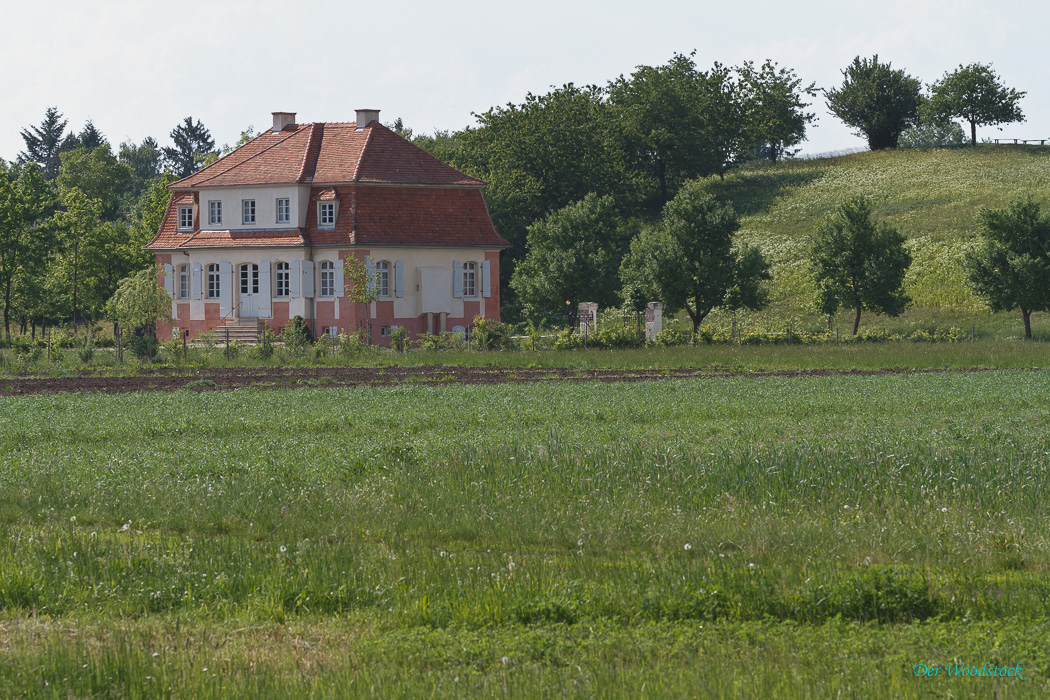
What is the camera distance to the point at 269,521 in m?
12.0

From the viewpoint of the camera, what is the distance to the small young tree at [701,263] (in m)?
56.6

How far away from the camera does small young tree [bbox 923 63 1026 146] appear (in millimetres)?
98438

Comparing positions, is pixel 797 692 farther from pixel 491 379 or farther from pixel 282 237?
pixel 282 237

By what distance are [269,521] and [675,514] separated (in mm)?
4461

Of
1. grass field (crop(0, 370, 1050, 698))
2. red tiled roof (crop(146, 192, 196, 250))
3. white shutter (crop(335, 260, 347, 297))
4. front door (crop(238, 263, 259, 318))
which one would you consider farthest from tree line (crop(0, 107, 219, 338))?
grass field (crop(0, 370, 1050, 698))

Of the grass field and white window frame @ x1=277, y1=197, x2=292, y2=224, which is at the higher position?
white window frame @ x1=277, y1=197, x2=292, y2=224

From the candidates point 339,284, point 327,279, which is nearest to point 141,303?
point 327,279

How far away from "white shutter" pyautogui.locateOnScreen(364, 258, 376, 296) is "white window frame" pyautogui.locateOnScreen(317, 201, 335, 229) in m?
3.27

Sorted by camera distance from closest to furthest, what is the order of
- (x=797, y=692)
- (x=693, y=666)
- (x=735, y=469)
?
(x=797, y=692), (x=693, y=666), (x=735, y=469)

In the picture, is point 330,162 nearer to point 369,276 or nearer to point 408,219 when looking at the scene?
point 408,219

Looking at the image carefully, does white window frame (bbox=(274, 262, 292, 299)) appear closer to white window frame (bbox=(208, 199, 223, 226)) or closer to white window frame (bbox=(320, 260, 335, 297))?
white window frame (bbox=(320, 260, 335, 297))

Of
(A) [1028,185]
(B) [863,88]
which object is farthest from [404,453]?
(B) [863,88]

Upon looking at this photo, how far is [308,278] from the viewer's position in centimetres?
5778

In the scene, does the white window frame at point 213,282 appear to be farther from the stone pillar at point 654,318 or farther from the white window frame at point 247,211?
the stone pillar at point 654,318
